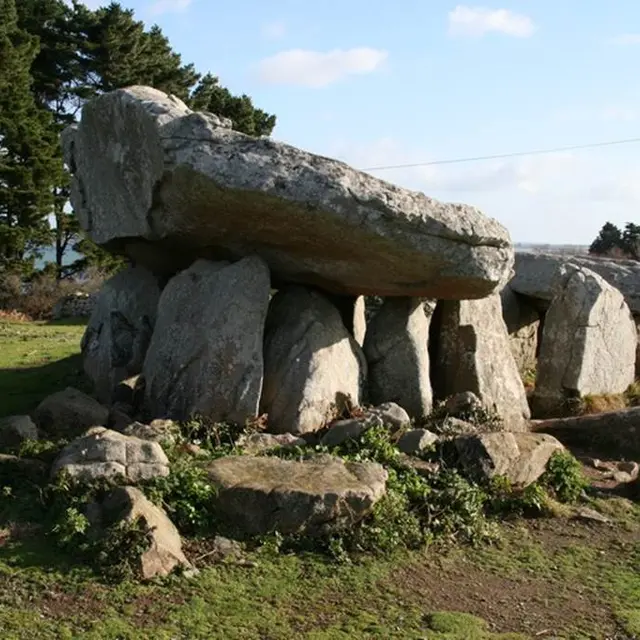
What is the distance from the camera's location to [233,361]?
1005 cm

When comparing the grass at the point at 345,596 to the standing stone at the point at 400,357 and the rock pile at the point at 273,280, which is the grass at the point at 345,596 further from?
the standing stone at the point at 400,357

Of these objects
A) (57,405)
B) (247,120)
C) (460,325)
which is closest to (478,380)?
(460,325)

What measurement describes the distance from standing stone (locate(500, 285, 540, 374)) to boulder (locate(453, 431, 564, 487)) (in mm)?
6831

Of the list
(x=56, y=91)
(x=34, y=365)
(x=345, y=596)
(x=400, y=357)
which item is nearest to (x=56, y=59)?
(x=56, y=91)

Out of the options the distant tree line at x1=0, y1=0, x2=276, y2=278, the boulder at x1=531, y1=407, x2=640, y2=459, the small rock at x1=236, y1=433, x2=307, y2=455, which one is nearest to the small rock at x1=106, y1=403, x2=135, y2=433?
the small rock at x1=236, y1=433, x2=307, y2=455

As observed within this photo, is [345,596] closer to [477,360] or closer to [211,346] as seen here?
[211,346]

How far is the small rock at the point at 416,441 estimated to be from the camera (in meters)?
9.19

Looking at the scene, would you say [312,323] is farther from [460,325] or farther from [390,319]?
[460,325]

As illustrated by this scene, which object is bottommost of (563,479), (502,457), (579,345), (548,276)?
(563,479)

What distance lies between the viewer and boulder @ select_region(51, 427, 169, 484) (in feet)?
24.7

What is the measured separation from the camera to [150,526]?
670cm

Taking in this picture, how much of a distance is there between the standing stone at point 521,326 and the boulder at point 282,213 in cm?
511

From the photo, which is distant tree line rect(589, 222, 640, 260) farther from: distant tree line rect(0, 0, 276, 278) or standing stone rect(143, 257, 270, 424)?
standing stone rect(143, 257, 270, 424)

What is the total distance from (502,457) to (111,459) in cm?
360
